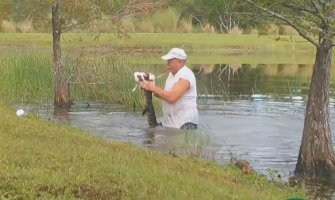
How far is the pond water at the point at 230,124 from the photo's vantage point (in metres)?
12.6

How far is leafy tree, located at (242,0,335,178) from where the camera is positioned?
10719mm

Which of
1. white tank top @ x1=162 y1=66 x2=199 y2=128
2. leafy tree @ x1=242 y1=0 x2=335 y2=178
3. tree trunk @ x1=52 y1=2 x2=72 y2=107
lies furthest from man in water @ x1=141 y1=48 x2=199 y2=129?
tree trunk @ x1=52 y1=2 x2=72 y2=107

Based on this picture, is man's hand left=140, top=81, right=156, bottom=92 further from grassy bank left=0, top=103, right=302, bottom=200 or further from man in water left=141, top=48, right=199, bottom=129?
grassy bank left=0, top=103, right=302, bottom=200

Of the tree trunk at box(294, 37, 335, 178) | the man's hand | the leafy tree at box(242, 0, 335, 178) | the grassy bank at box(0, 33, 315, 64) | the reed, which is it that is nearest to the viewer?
the leafy tree at box(242, 0, 335, 178)

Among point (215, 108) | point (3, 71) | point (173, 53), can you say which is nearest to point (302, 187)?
point (173, 53)

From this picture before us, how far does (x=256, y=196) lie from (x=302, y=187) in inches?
93.1

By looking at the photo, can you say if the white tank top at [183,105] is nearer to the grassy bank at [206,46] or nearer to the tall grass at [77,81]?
the tall grass at [77,81]

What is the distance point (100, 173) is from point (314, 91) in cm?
442

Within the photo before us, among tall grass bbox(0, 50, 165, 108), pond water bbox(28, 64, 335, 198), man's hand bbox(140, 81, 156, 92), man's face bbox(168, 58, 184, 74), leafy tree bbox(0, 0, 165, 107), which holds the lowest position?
pond water bbox(28, 64, 335, 198)

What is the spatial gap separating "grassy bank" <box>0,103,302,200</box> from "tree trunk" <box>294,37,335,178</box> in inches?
58.7

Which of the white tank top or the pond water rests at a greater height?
the white tank top

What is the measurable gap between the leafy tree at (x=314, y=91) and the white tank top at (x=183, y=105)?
291 cm

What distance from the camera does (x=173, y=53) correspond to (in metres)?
13.6

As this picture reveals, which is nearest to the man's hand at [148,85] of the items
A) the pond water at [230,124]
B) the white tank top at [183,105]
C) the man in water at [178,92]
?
Result: the man in water at [178,92]
